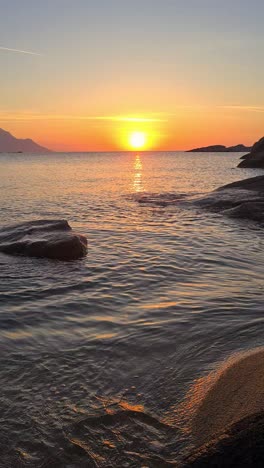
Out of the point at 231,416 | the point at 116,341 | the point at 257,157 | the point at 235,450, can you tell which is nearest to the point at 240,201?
the point at 116,341

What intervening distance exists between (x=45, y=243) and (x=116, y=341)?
6522 millimetres

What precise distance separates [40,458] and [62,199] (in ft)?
87.7

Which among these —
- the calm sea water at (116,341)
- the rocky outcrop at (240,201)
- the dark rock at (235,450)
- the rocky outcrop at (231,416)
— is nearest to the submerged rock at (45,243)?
the calm sea water at (116,341)

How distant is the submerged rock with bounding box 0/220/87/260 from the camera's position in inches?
495

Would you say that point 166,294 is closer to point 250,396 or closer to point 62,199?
point 250,396

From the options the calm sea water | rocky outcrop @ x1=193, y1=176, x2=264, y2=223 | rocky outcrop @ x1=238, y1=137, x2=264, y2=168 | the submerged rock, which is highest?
rocky outcrop @ x1=238, y1=137, x2=264, y2=168

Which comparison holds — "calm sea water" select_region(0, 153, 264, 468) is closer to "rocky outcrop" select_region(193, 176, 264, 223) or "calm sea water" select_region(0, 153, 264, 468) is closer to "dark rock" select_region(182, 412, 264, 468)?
"dark rock" select_region(182, 412, 264, 468)

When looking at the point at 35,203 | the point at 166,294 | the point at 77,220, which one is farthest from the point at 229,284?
the point at 35,203

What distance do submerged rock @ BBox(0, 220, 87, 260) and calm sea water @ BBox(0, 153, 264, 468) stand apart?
0.49 metres

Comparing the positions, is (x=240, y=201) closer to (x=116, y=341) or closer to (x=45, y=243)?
(x=45, y=243)

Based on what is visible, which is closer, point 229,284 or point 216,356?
point 216,356

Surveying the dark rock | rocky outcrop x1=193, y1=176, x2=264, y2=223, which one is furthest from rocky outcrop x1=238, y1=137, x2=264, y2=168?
the dark rock

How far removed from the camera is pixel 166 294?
369 inches

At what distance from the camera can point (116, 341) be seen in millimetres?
6867
